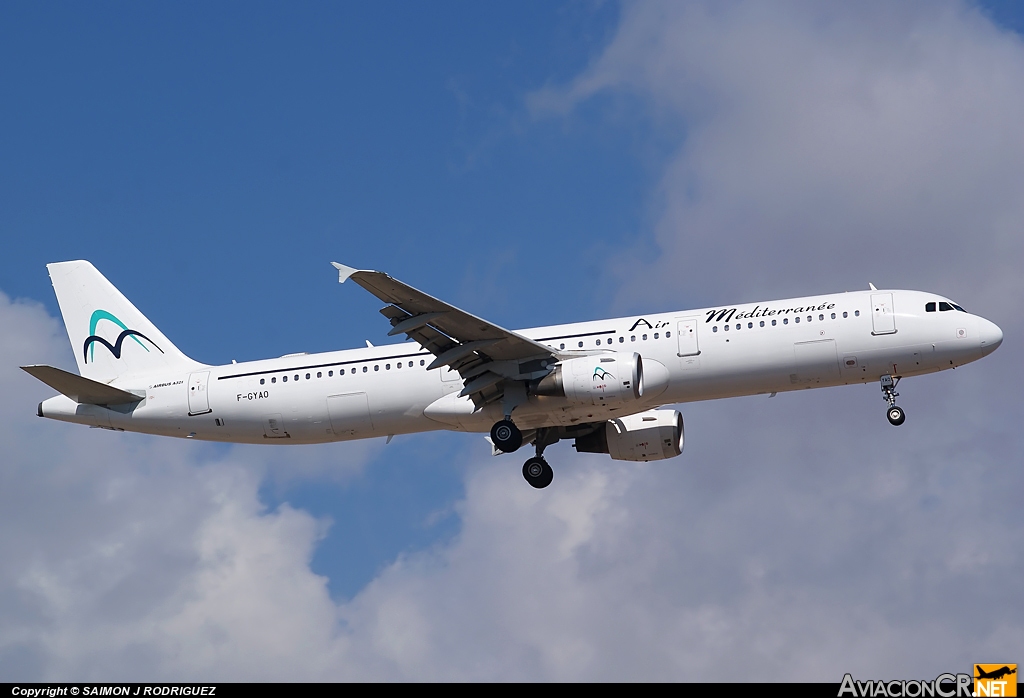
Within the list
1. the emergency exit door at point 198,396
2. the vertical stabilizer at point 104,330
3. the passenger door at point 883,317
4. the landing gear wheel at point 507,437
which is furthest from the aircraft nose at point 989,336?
the vertical stabilizer at point 104,330

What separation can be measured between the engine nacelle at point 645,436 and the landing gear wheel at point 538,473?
2958 mm

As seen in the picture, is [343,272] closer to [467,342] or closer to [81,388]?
[467,342]

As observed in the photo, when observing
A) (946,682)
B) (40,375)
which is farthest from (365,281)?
(946,682)

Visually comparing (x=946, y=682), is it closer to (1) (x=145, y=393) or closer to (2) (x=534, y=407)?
(2) (x=534, y=407)

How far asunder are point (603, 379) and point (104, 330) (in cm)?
1955

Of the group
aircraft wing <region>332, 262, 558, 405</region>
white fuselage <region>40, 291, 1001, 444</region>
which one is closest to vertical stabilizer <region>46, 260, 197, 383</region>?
white fuselage <region>40, 291, 1001, 444</region>

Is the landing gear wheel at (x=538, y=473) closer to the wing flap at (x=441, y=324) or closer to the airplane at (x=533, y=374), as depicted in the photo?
the airplane at (x=533, y=374)

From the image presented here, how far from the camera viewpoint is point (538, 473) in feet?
141

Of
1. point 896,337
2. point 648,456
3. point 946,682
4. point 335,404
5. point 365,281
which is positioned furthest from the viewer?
point 648,456

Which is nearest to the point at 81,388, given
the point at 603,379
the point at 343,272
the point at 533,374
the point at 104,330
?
the point at 104,330

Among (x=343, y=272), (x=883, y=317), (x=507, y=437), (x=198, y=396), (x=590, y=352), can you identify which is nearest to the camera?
(x=343, y=272)

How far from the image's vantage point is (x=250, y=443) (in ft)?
140

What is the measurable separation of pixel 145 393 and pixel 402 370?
30.1 ft

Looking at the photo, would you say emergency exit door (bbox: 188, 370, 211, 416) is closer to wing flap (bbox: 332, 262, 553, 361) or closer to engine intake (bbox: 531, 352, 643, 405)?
wing flap (bbox: 332, 262, 553, 361)
